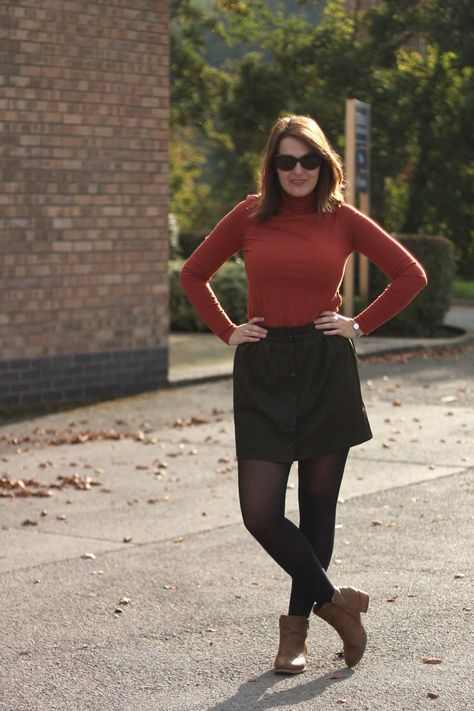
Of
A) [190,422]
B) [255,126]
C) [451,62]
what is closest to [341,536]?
[190,422]

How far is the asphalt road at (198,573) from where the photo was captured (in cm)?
529

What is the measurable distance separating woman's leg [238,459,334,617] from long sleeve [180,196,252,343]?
50cm

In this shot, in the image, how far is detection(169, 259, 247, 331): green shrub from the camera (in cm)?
1915

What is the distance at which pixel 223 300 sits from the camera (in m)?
19.1

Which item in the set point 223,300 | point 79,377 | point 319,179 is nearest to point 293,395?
point 319,179

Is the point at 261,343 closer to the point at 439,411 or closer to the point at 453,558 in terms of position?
the point at 453,558

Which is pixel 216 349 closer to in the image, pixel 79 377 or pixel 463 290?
pixel 79 377

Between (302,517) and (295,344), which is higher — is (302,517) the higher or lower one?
the lower one

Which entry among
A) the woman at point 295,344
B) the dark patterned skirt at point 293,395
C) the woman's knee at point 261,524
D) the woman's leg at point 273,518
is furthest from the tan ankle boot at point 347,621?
the dark patterned skirt at point 293,395

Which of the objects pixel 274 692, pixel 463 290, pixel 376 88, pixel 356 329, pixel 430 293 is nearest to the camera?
pixel 274 692

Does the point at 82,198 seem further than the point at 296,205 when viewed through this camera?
Yes

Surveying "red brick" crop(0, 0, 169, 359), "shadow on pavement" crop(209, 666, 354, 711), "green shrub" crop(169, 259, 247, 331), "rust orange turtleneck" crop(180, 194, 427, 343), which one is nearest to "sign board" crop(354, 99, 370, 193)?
"green shrub" crop(169, 259, 247, 331)

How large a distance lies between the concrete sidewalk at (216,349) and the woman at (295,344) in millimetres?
8888

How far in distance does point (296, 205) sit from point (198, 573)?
7.65ft
